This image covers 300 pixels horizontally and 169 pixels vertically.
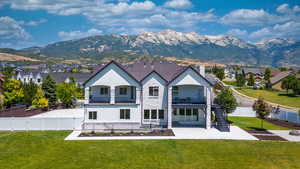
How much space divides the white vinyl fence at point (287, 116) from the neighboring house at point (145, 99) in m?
14.3

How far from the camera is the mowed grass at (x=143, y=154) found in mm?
19906

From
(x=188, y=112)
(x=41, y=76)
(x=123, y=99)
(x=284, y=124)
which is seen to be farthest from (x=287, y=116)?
(x=41, y=76)

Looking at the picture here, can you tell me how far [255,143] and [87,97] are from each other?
68.8 ft

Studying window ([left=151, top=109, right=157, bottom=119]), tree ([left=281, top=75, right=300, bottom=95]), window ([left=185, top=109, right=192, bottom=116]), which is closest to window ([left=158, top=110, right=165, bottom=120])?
window ([left=151, top=109, right=157, bottom=119])

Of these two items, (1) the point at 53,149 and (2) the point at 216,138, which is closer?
(1) the point at 53,149

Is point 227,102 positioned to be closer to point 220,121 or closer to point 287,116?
point 220,121

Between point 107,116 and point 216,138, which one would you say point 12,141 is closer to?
point 107,116

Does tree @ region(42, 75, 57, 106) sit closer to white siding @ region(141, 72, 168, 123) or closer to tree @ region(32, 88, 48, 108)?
tree @ region(32, 88, 48, 108)

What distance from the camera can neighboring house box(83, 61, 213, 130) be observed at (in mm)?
32938

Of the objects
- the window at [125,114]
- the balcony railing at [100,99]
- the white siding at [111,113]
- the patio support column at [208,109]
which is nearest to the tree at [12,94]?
the balcony railing at [100,99]

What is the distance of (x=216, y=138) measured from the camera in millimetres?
28266

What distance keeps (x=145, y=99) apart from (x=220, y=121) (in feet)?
33.8

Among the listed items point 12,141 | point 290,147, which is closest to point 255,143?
point 290,147

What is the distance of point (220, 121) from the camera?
3309 centimetres
